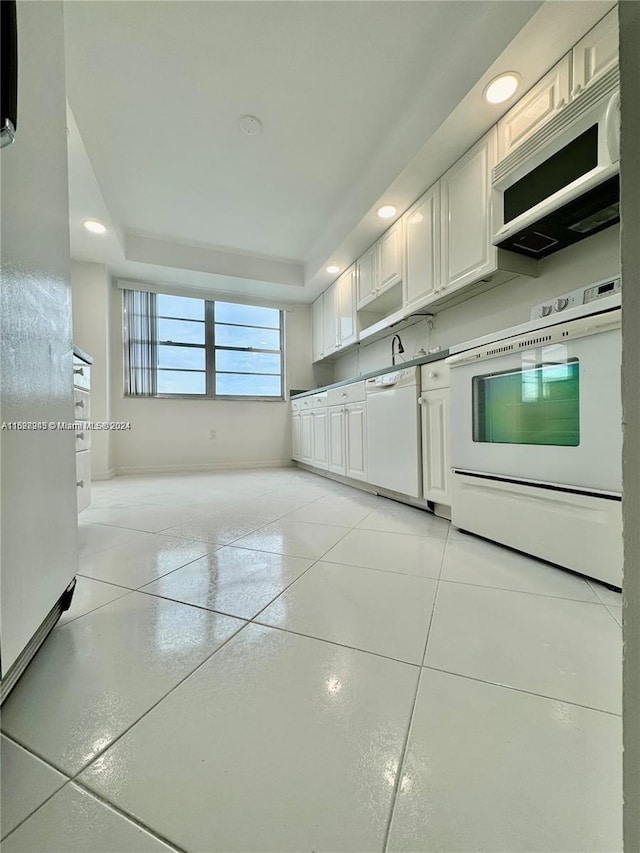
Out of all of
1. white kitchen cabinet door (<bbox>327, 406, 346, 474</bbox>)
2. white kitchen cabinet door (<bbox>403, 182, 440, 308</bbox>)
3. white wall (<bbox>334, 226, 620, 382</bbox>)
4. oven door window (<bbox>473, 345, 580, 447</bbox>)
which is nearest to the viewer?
oven door window (<bbox>473, 345, 580, 447</bbox>)

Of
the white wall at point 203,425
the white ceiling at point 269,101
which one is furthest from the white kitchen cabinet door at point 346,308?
the white wall at point 203,425

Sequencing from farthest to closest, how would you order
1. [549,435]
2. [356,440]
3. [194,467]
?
[194,467]
[356,440]
[549,435]

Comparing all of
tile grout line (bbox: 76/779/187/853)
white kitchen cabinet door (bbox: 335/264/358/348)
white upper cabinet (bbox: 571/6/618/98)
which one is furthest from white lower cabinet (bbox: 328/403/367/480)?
tile grout line (bbox: 76/779/187/853)

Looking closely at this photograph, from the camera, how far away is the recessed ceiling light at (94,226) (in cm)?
282

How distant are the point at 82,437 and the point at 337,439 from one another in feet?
6.34

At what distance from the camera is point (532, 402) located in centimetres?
134

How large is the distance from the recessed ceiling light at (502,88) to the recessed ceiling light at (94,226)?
9.65 ft

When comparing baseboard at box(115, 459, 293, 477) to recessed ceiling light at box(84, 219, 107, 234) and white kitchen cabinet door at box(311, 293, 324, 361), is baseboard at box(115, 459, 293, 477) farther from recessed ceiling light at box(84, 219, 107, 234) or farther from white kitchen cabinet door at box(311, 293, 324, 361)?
recessed ceiling light at box(84, 219, 107, 234)

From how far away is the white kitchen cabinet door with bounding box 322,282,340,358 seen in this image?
12.5ft

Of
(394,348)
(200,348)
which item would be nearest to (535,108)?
(394,348)

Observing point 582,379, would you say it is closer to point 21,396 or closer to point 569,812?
point 569,812

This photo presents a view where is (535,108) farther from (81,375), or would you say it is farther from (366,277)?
(81,375)

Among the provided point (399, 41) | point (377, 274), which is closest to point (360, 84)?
point (399, 41)

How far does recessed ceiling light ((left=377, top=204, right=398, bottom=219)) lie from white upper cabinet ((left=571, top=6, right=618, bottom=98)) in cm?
120
